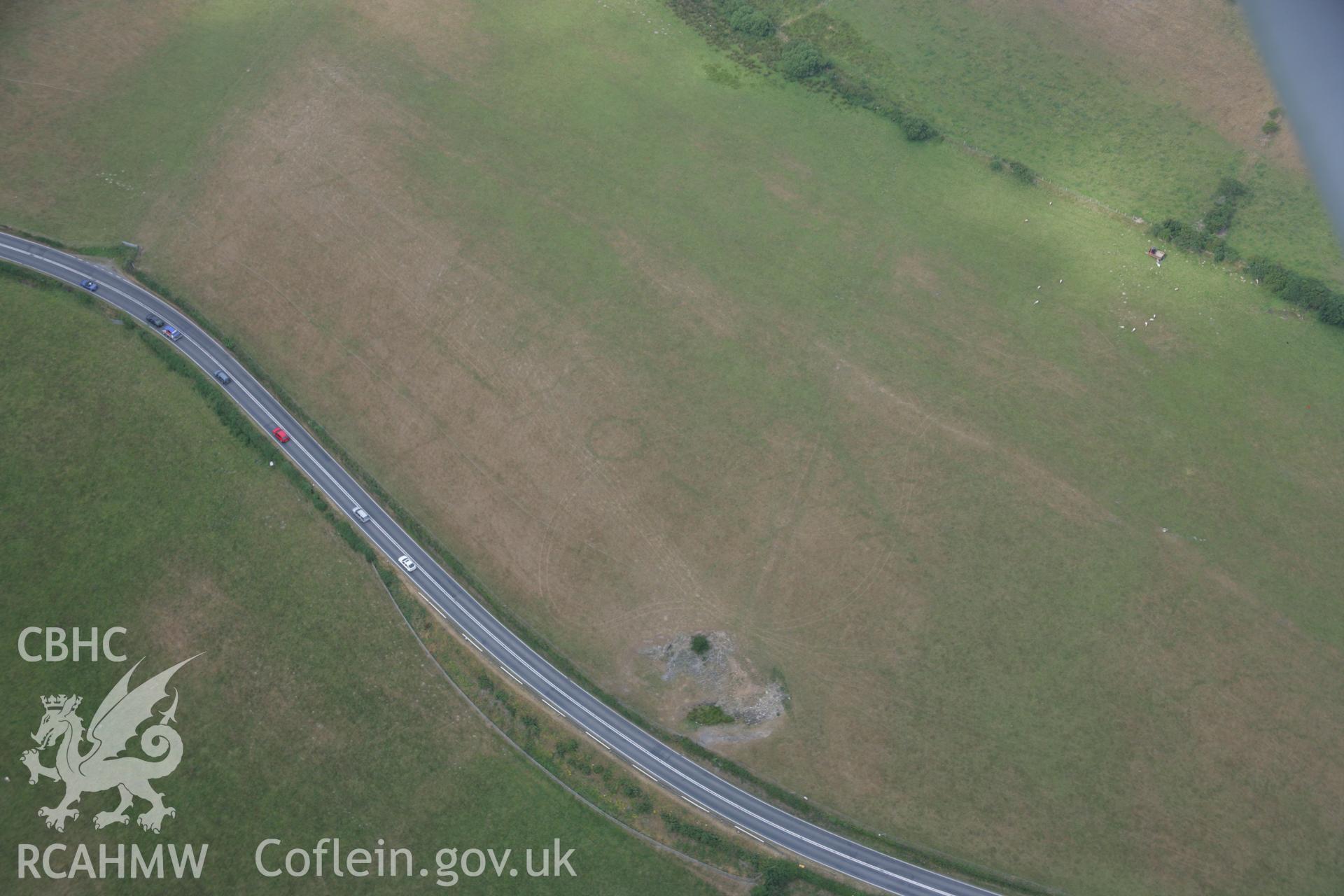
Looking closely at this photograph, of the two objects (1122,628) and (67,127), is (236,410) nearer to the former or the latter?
(67,127)

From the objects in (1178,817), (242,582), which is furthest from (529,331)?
(1178,817)

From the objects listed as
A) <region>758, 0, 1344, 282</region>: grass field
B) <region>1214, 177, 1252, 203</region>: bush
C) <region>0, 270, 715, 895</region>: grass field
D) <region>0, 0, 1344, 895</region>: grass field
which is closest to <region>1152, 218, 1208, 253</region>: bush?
<region>758, 0, 1344, 282</region>: grass field

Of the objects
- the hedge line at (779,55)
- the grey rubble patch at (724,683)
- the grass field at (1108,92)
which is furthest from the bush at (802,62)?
the grey rubble patch at (724,683)

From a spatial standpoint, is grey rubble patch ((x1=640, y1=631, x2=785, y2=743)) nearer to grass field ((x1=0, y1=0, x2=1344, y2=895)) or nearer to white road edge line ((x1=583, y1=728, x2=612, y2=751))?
grass field ((x1=0, y1=0, x2=1344, y2=895))

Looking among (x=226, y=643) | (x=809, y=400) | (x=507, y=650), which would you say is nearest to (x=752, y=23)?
(x=809, y=400)

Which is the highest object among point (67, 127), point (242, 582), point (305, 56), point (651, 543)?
point (305, 56)

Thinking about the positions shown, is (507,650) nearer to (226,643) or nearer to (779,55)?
(226,643)
